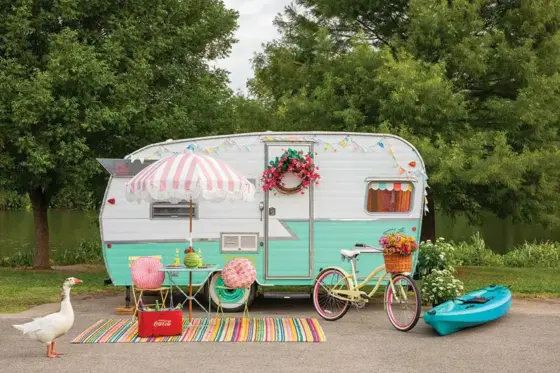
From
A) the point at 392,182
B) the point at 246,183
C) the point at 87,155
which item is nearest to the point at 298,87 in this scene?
the point at 87,155

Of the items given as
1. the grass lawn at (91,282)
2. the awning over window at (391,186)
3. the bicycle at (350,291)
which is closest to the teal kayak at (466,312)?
the bicycle at (350,291)

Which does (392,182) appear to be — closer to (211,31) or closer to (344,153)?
(344,153)

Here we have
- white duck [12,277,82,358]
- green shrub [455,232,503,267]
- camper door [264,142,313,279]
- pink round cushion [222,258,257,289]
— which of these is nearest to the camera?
white duck [12,277,82,358]

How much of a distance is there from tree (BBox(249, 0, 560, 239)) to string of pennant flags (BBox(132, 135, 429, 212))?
2.37m

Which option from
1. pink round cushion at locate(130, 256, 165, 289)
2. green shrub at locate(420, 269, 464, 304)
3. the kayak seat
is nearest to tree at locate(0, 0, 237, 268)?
pink round cushion at locate(130, 256, 165, 289)

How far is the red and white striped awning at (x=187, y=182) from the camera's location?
32.4ft

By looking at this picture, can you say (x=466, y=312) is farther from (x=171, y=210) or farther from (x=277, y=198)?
(x=171, y=210)

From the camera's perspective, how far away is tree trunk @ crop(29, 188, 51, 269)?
1830cm

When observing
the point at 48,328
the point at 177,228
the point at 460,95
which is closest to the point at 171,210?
the point at 177,228

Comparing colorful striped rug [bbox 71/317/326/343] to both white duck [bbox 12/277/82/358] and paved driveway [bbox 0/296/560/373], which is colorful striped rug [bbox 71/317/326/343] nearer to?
paved driveway [bbox 0/296/560/373]

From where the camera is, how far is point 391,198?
466 inches

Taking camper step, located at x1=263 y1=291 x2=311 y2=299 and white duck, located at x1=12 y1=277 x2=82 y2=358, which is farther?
camper step, located at x1=263 y1=291 x2=311 y2=299

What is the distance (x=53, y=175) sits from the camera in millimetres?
17016

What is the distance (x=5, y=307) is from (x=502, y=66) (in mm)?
10739
